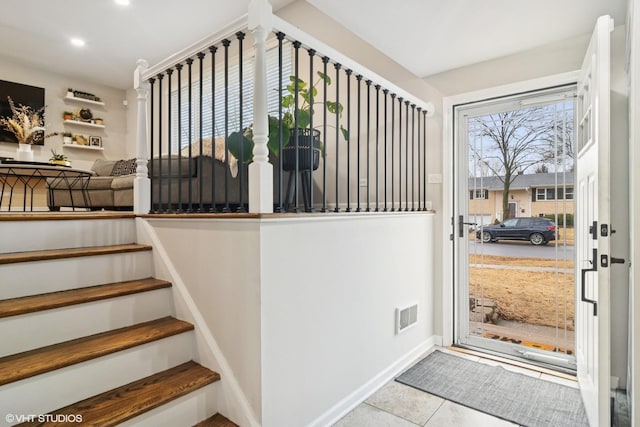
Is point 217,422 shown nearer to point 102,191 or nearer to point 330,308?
point 330,308

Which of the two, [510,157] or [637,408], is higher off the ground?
[510,157]

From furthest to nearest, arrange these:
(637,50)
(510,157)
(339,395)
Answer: (510,157) < (339,395) < (637,50)

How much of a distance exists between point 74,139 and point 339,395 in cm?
625

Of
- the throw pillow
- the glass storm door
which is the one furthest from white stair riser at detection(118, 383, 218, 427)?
the throw pillow

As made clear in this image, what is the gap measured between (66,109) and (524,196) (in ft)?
22.5

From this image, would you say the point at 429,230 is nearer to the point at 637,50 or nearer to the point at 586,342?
the point at 586,342

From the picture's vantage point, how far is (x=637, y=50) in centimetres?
130

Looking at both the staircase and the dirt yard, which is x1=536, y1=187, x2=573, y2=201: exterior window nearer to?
the dirt yard

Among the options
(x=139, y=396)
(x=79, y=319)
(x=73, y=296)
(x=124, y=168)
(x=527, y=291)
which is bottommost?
(x=139, y=396)

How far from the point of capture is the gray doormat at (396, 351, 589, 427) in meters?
1.99

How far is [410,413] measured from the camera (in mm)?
2016

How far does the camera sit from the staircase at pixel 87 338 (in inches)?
55.5

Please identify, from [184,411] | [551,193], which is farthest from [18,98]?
[551,193]

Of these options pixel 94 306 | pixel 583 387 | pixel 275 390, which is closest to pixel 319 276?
pixel 275 390
